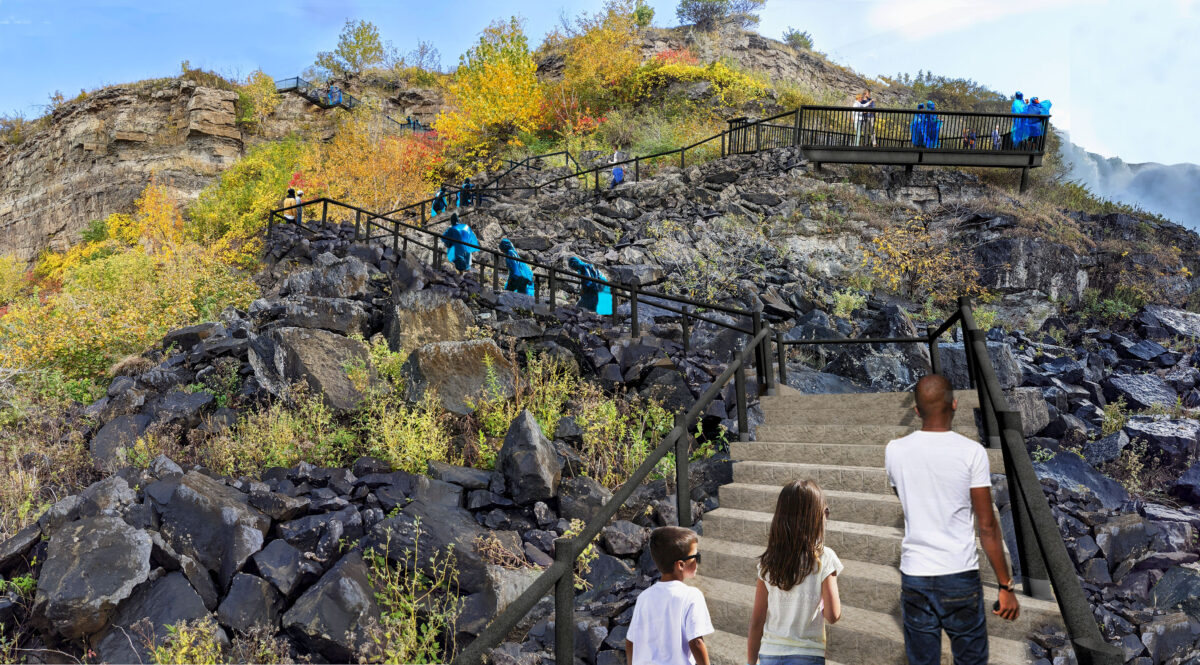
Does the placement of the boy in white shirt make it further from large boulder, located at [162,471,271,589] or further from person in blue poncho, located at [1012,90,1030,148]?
person in blue poncho, located at [1012,90,1030,148]

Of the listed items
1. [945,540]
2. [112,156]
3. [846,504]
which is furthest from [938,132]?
[112,156]

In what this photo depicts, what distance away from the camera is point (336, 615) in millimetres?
4523

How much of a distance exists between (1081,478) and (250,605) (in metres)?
8.30

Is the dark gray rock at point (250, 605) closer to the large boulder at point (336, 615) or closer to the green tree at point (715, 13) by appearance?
the large boulder at point (336, 615)

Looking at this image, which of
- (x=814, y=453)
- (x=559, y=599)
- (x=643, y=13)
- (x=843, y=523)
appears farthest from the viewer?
(x=643, y=13)

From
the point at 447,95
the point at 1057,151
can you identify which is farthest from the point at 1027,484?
the point at 447,95

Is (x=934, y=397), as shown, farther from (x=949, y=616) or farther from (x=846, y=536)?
(x=846, y=536)

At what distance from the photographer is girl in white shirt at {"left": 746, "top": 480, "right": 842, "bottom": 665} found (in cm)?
281

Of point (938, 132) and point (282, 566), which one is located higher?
point (938, 132)

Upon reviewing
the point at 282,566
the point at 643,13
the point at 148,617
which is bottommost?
the point at 148,617

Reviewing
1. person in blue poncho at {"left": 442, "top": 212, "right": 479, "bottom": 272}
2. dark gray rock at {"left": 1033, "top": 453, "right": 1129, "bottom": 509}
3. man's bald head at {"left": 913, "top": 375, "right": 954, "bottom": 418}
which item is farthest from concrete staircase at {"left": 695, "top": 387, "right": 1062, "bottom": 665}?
person in blue poncho at {"left": 442, "top": 212, "right": 479, "bottom": 272}

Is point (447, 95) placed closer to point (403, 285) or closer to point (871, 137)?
point (871, 137)

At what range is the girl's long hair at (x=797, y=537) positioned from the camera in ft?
9.22

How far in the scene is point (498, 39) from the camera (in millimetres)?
34844
